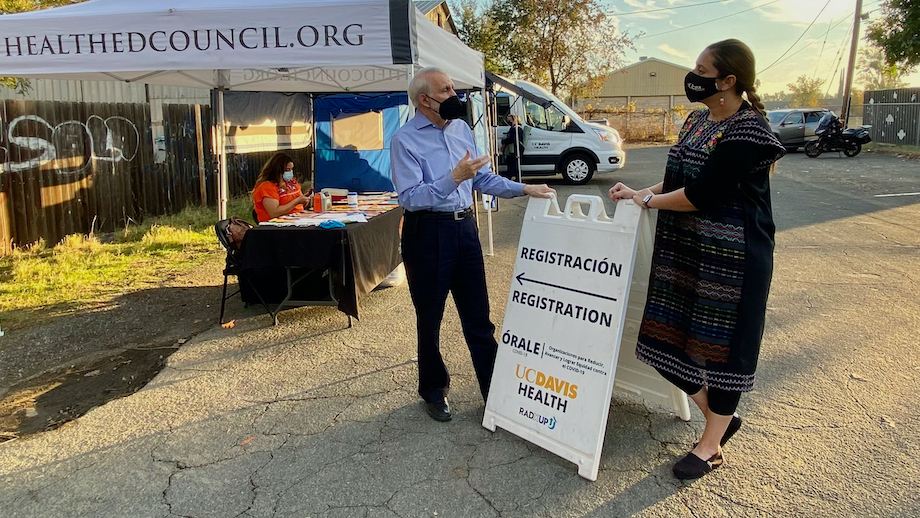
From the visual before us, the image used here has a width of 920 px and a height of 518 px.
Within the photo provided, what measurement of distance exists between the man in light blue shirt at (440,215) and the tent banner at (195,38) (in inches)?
49.9

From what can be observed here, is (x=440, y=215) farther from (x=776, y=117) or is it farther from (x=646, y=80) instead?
(x=646, y=80)

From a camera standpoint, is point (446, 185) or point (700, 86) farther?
point (446, 185)

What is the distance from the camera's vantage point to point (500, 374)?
132 inches

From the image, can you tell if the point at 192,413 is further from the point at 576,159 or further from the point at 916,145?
the point at 916,145

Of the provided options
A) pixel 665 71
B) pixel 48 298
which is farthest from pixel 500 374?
pixel 665 71

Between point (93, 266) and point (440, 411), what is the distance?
5.72 m

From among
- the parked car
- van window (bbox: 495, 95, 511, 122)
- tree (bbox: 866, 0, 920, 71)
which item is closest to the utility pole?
the parked car

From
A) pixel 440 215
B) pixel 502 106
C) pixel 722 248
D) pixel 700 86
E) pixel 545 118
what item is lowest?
pixel 722 248

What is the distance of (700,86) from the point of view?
2.72 m

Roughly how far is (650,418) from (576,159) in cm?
1224

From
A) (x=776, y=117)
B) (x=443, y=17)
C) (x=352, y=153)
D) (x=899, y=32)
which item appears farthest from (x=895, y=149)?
(x=352, y=153)

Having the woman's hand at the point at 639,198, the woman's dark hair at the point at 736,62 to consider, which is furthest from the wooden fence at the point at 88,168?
the woman's dark hair at the point at 736,62

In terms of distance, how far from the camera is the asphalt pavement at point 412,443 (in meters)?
2.81

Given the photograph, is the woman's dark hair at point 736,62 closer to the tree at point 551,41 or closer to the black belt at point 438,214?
the black belt at point 438,214
